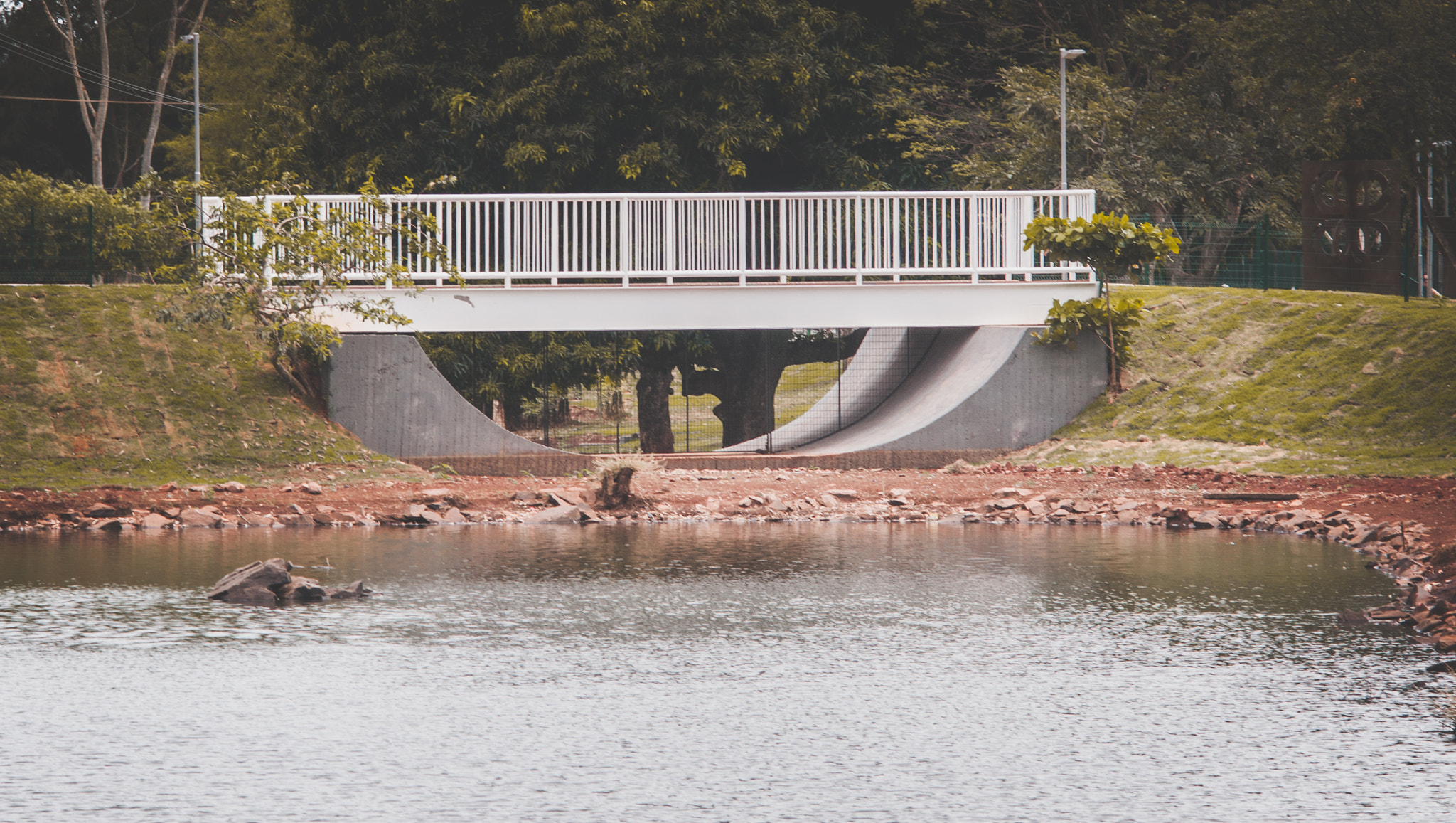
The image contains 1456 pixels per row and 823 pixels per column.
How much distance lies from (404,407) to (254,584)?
9.98 metres

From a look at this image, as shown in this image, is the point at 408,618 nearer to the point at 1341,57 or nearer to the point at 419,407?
the point at 419,407

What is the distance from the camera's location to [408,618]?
1055cm

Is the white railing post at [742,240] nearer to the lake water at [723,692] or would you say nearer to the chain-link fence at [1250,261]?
the lake water at [723,692]

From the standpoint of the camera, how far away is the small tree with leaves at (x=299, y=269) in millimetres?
20188

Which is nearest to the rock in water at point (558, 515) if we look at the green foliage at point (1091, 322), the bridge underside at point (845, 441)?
the bridge underside at point (845, 441)

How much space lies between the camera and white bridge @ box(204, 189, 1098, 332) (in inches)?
849

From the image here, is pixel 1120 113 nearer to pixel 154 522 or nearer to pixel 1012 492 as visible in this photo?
pixel 1012 492

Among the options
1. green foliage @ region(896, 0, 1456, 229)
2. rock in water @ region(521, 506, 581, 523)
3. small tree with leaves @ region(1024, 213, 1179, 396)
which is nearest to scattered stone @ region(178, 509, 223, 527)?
rock in water @ region(521, 506, 581, 523)

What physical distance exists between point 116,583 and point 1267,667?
903cm

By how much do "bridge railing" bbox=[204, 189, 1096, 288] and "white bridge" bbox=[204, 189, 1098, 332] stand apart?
0.09 ft

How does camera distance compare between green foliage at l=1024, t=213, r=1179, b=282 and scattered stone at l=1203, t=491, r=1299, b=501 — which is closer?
scattered stone at l=1203, t=491, r=1299, b=501

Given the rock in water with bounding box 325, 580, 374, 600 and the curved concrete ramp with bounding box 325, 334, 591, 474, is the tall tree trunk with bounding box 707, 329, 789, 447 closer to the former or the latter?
the curved concrete ramp with bounding box 325, 334, 591, 474

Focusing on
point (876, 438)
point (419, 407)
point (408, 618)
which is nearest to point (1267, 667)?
point (408, 618)

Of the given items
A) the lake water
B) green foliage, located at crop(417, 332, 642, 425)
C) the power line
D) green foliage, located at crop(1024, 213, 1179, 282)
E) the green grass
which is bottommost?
the lake water
